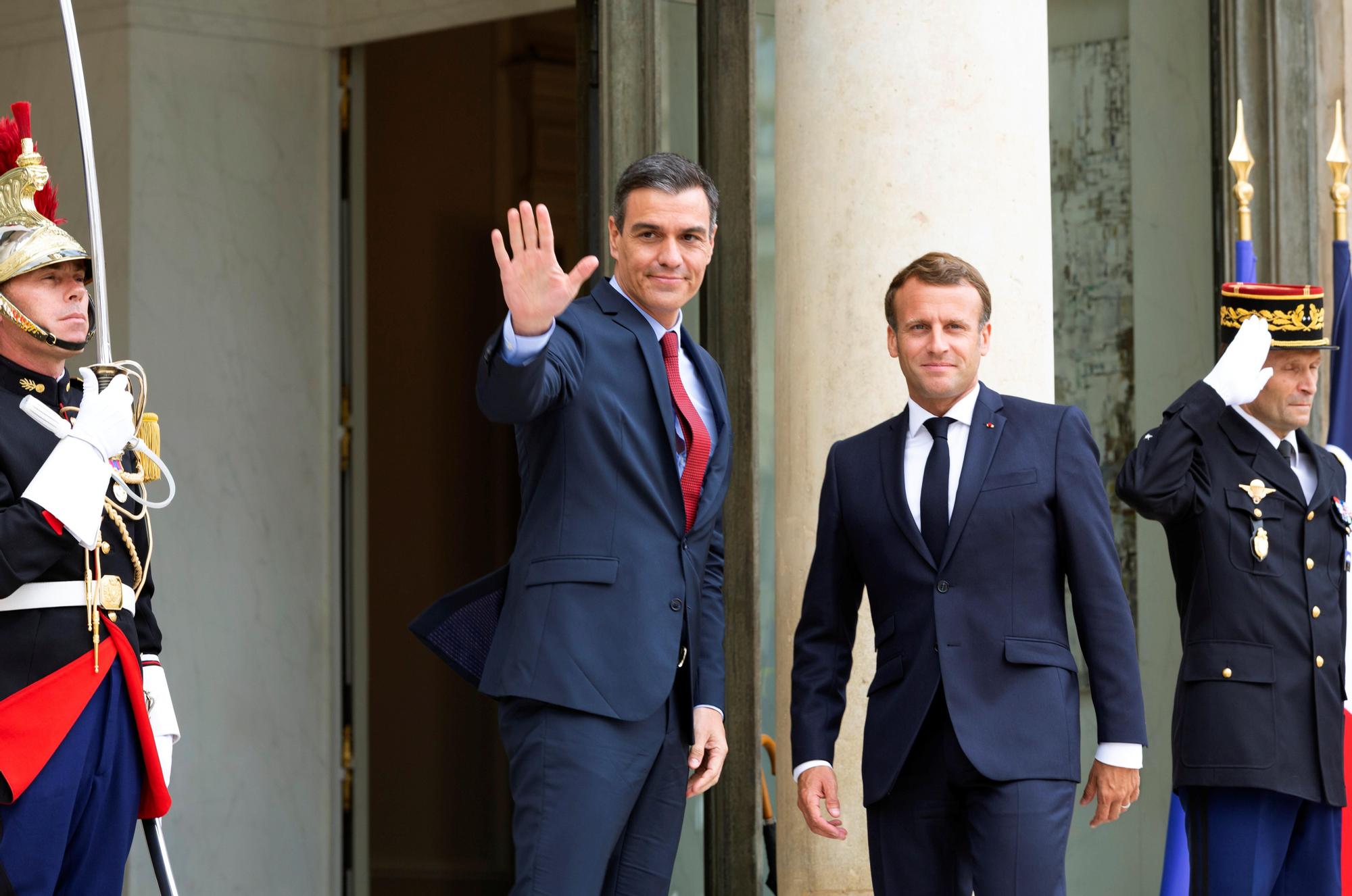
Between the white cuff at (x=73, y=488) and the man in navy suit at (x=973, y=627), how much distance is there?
1.40m

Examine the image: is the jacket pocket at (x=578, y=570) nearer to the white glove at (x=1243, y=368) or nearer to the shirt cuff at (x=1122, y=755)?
the shirt cuff at (x=1122, y=755)

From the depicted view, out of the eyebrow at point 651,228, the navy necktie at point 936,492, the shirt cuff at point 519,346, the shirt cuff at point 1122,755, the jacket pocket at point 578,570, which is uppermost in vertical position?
the eyebrow at point 651,228

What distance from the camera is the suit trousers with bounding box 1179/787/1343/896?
14.1 ft

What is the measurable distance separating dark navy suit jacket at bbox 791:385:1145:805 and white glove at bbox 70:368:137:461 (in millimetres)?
1379

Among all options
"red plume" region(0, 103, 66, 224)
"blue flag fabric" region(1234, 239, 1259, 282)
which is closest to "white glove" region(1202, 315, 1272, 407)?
"blue flag fabric" region(1234, 239, 1259, 282)

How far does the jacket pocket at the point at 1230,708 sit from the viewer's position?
4320 millimetres

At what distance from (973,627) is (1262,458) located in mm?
1325

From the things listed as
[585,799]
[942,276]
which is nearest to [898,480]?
[942,276]

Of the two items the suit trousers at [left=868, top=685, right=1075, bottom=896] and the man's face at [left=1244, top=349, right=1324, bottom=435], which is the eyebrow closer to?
the suit trousers at [left=868, top=685, right=1075, bottom=896]

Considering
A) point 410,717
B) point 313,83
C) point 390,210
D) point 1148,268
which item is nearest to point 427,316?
point 390,210

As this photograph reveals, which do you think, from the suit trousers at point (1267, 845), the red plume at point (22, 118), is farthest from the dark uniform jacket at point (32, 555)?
the suit trousers at point (1267, 845)

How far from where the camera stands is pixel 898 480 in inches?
145

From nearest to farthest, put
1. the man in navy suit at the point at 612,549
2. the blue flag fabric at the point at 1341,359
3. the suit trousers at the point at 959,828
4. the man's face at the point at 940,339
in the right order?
1. the man in navy suit at the point at 612,549
2. the suit trousers at the point at 959,828
3. the man's face at the point at 940,339
4. the blue flag fabric at the point at 1341,359

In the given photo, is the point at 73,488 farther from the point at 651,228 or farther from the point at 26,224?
the point at 651,228
